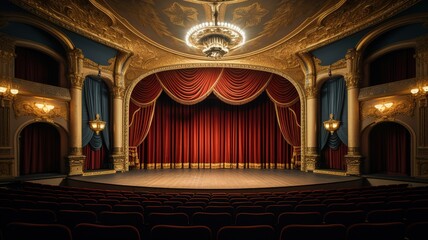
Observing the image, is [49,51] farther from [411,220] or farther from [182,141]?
[411,220]

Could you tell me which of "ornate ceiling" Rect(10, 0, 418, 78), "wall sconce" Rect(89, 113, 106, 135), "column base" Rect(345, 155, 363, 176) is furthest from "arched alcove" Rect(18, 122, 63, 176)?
"column base" Rect(345, 155, 363, 176)

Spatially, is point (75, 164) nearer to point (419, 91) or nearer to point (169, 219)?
point (169, 219)

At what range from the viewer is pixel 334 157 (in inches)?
400

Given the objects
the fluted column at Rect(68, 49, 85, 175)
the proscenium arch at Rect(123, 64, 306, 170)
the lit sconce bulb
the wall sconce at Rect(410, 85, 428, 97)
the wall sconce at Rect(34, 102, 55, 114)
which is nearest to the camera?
the wall sconce at Rect(410, 85, 428, 97)

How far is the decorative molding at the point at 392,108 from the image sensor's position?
25.1ft

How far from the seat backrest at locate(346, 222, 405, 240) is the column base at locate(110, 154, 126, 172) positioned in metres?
9.76

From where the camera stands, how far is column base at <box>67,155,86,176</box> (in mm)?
8477

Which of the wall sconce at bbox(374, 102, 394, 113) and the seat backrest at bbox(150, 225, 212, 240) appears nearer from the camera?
the seat backrest at bbox(150, 225, 212, 240)

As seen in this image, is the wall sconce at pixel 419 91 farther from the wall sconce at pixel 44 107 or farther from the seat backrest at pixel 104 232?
the wall sconce at pixel 44 107

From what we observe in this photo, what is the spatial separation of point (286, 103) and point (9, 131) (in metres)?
10.5

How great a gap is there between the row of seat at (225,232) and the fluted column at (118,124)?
8851 millimetres

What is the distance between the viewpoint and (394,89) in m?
7.88

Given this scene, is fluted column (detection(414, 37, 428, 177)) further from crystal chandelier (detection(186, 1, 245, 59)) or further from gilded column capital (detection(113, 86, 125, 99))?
gilded column capital (detection(113, 86, 125, 99))

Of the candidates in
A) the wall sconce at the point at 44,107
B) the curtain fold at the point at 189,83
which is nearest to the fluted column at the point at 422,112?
the curtain fold at the point at 189,83
